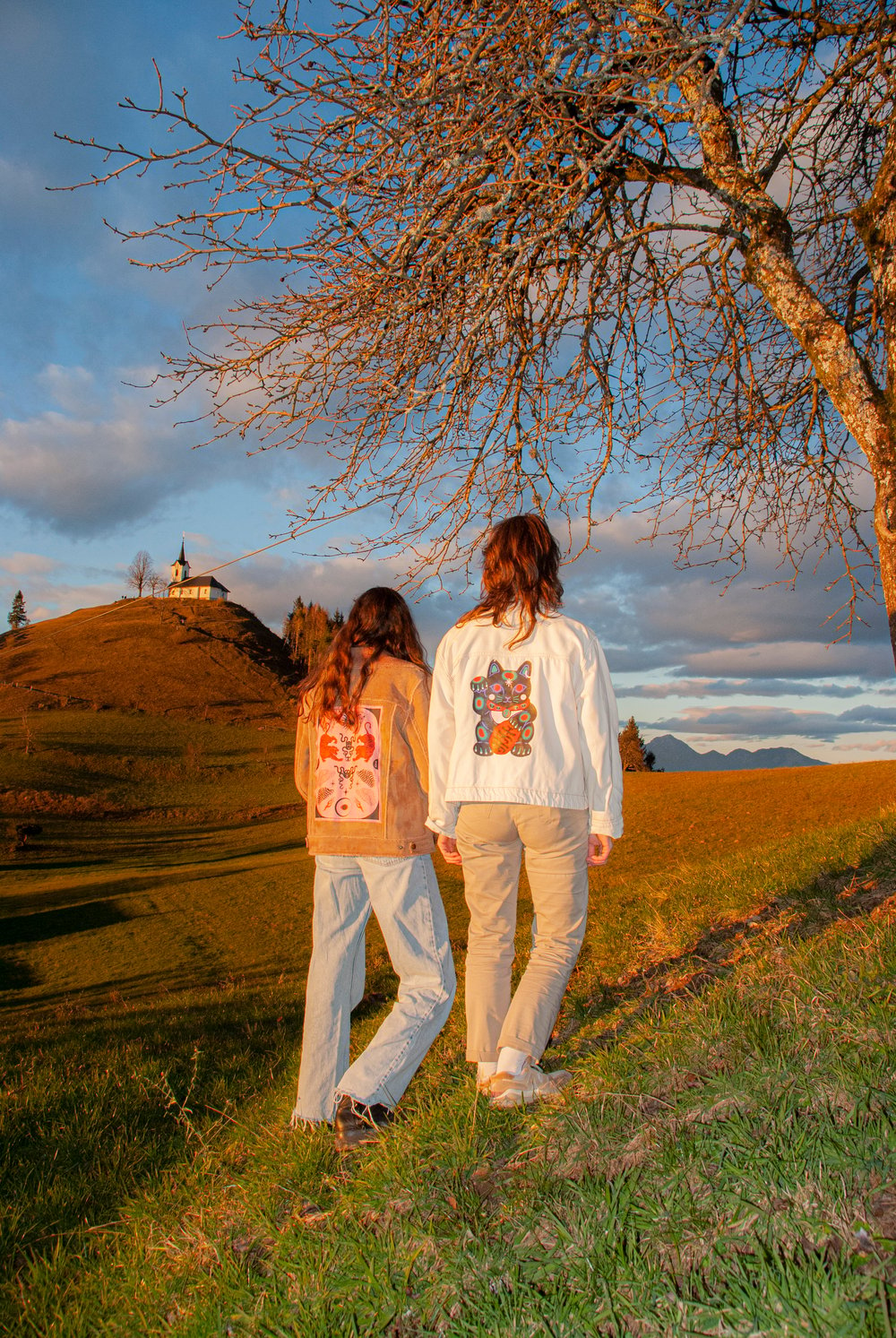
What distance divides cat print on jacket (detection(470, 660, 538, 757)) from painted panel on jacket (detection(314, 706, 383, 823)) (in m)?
0.51

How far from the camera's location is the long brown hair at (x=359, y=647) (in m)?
3.52

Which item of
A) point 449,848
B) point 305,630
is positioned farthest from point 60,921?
point 305,630

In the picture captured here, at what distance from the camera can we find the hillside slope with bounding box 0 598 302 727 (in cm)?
7138

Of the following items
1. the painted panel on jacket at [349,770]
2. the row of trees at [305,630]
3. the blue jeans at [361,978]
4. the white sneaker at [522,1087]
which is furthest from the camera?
the row of trees at [305,630]

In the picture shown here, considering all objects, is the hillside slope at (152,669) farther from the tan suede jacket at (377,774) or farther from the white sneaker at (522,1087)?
the white sneaker at (522,1087)

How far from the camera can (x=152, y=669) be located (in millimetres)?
80750

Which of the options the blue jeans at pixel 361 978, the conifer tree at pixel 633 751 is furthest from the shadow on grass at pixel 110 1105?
the conifer tree at pixel 633 751

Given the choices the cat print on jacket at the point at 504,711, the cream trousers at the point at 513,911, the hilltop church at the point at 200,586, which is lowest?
the cream trousers at the point at 513,911

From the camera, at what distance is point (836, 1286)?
1.55 meters

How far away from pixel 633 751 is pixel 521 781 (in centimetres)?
5610

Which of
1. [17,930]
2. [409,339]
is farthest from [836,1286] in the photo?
[17,930]

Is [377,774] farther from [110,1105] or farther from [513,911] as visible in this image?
[110,1105]

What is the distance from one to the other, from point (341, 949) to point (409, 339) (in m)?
4.72

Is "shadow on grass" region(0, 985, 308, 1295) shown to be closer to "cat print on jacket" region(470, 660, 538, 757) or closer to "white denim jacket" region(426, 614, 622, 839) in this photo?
"white denim jacket" region(426, 614, 622, 839)
